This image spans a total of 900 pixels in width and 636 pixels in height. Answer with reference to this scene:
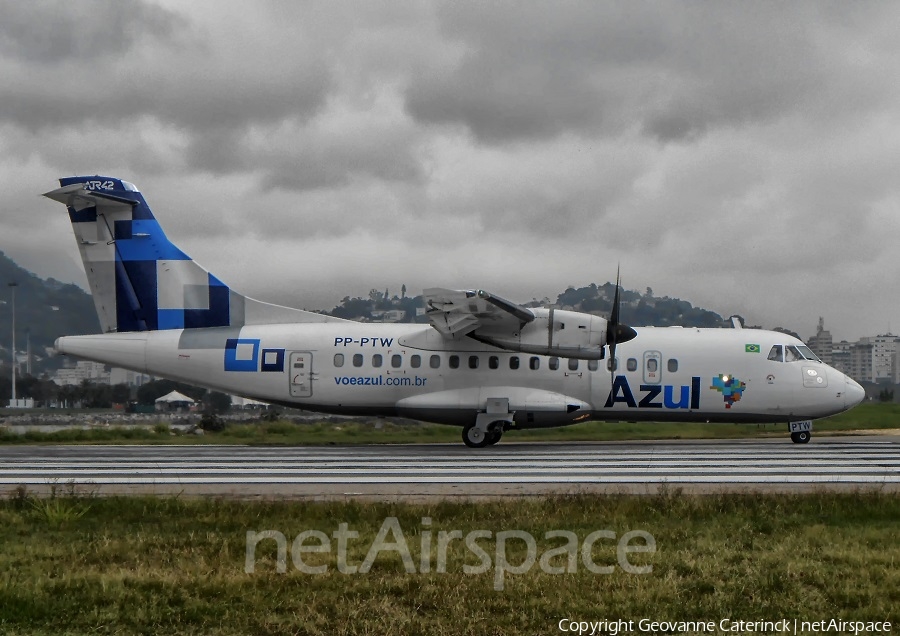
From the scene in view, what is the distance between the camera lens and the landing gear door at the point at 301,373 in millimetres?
23984

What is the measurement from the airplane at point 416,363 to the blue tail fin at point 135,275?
0.04 m

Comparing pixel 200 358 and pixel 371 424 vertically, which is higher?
pixel 200 358

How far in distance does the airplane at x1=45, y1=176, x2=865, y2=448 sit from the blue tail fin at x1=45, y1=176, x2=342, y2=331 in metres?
0.04

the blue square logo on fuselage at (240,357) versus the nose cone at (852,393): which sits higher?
the blue square logo on fuselage at (240,357)

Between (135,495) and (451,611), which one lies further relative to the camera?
(135,495)

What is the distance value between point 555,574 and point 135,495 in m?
7.13

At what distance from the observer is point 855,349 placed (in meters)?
176

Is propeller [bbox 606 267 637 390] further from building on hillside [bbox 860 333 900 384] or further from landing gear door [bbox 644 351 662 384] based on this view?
building on hillside [bbox 860 333 900 384]

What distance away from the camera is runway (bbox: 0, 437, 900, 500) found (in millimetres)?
13344

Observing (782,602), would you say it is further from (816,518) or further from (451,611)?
(816,518)

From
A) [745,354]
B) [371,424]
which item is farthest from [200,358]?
[745,354]

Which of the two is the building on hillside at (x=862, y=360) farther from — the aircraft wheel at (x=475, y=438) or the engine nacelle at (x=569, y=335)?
the aircraft wheel at (x=475, y=438)

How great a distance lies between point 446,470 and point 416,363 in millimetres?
8059

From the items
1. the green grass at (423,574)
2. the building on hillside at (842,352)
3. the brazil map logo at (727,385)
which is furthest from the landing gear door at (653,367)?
the building on hillside at (842,352)
